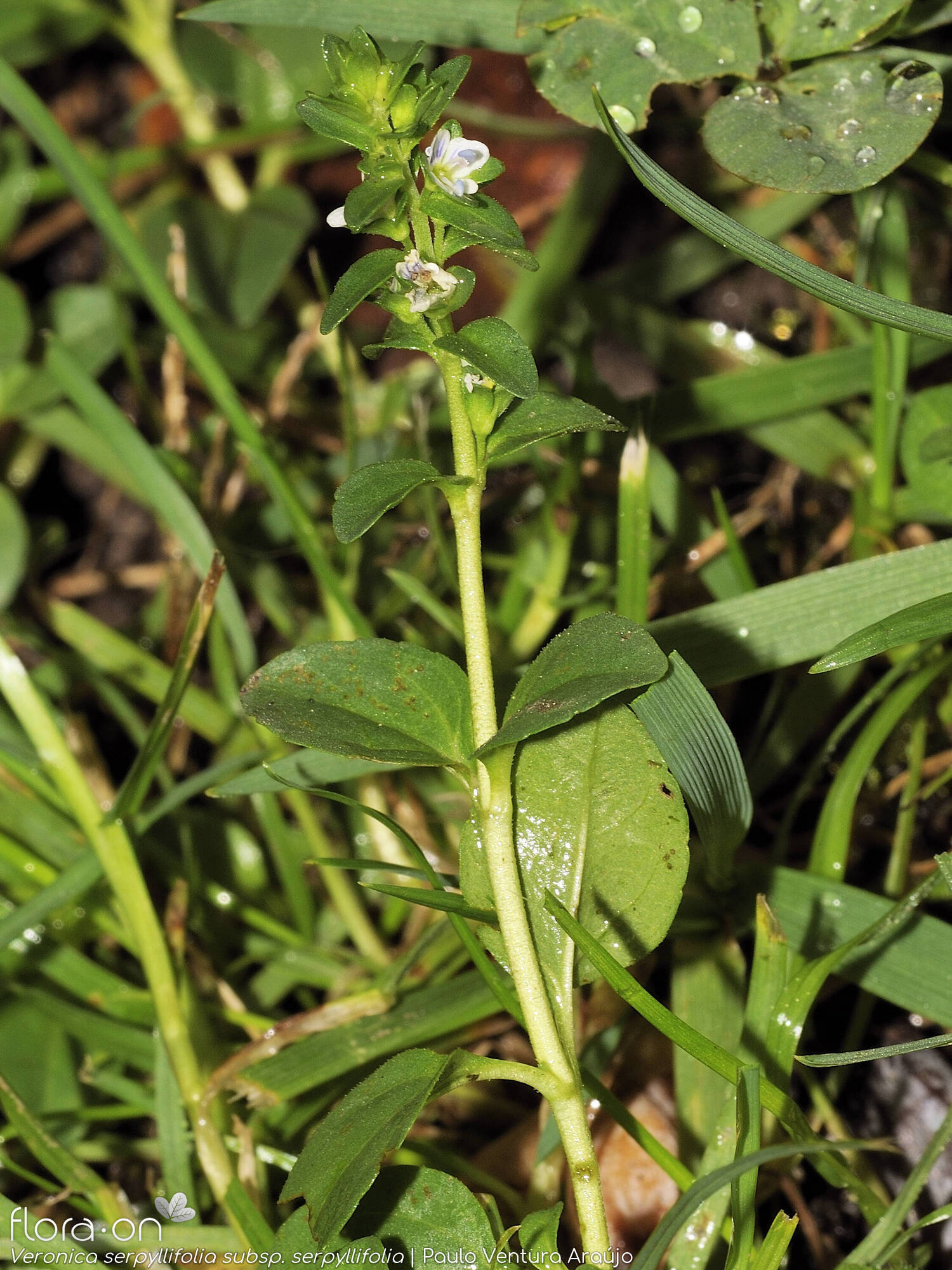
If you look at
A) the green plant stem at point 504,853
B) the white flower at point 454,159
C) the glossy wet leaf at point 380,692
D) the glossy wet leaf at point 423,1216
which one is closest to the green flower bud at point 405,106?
the white flower at point 454,159

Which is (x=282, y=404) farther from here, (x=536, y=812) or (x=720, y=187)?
(x=536, y=812)

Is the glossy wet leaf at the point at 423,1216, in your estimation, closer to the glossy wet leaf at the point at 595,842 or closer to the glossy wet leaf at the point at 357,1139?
the glossy wet leaf at the point at 357,1139

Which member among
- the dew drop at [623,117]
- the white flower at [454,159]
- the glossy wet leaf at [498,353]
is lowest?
the glossy wet leaf at [498,353]

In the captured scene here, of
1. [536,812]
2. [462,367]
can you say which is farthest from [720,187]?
[536,812]

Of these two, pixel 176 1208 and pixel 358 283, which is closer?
pixel 358 283

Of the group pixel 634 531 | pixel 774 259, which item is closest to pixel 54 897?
pixel 634 531

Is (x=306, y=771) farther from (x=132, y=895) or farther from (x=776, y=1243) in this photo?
(x=776, y=1243)
